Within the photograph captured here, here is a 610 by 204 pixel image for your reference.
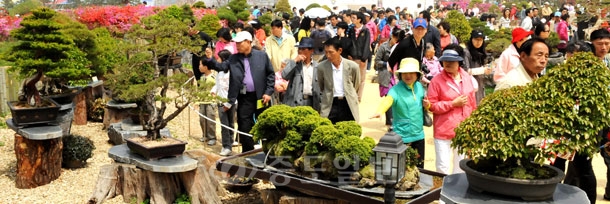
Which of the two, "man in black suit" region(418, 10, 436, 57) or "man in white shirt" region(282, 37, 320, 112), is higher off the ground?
"man in black suit" region(418, 10, 436, 57)

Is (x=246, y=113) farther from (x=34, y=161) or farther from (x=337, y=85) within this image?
(x=34, y=161)

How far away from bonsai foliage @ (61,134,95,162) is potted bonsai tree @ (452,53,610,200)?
5.47m

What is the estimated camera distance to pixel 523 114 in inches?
143

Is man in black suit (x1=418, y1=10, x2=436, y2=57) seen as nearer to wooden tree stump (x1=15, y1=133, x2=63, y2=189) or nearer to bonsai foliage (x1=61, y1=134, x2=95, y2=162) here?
bonsai foliage (x1=61, y1=134, x2=95, y2=162)

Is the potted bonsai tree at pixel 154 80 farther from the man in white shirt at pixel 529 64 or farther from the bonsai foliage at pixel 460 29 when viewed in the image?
the bonsai foliage at pixel 460 29

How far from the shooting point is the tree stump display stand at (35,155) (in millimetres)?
7219

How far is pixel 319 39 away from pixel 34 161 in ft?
15.5

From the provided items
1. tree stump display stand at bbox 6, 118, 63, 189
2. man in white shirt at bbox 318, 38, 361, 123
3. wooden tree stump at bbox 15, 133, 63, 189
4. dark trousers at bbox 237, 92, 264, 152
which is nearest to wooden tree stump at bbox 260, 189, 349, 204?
man in white shirt at bbox 318, 38, 361, 123

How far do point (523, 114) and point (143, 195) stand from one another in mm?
4084

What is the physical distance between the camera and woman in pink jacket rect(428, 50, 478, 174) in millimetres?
5770

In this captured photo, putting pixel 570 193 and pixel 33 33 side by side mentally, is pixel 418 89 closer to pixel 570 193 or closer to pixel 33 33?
pixel 570 193

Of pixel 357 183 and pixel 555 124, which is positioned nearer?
pixel 555 124

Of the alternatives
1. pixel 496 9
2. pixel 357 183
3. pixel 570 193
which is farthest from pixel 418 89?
pixel 496 9

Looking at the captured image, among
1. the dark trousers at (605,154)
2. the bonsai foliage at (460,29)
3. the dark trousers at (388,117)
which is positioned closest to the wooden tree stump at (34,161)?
the dark trousers at (388,117)
